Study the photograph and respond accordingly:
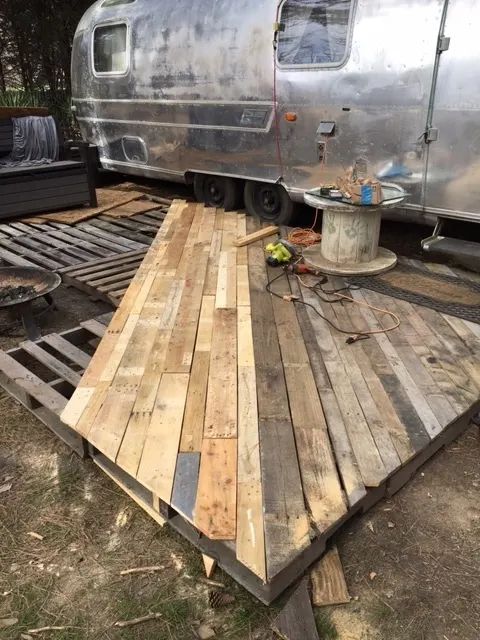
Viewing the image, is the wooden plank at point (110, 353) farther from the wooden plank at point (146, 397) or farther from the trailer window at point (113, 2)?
the trailer window at point (113, 2)

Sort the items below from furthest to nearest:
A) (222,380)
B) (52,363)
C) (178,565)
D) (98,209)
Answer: (98,209)
(52,363)
(222,380)
(178,565)

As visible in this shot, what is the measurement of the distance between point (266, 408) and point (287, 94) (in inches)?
153

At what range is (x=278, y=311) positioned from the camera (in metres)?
3.93

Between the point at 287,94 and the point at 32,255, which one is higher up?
the point at 287,94

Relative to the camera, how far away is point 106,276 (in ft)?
16.5

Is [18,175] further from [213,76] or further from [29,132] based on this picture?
[213,76]

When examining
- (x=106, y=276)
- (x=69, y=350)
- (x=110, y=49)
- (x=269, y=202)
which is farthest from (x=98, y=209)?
(x=69, y=350)

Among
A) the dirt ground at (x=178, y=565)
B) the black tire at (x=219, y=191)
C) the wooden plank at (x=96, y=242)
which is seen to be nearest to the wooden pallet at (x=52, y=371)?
the dirt ground at (x=178, y=565)

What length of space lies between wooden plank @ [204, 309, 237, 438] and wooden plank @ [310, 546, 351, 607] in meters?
0.70

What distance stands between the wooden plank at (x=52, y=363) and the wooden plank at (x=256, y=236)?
241 centimetres

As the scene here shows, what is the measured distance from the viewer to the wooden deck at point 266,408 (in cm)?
216

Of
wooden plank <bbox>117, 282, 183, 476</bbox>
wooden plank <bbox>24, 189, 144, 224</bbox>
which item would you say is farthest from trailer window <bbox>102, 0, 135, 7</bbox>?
wooden plank <bbox>117, 282, 183, 476</bbox>

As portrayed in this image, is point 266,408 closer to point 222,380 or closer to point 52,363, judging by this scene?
point 222,380

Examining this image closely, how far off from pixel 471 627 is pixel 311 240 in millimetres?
3938
